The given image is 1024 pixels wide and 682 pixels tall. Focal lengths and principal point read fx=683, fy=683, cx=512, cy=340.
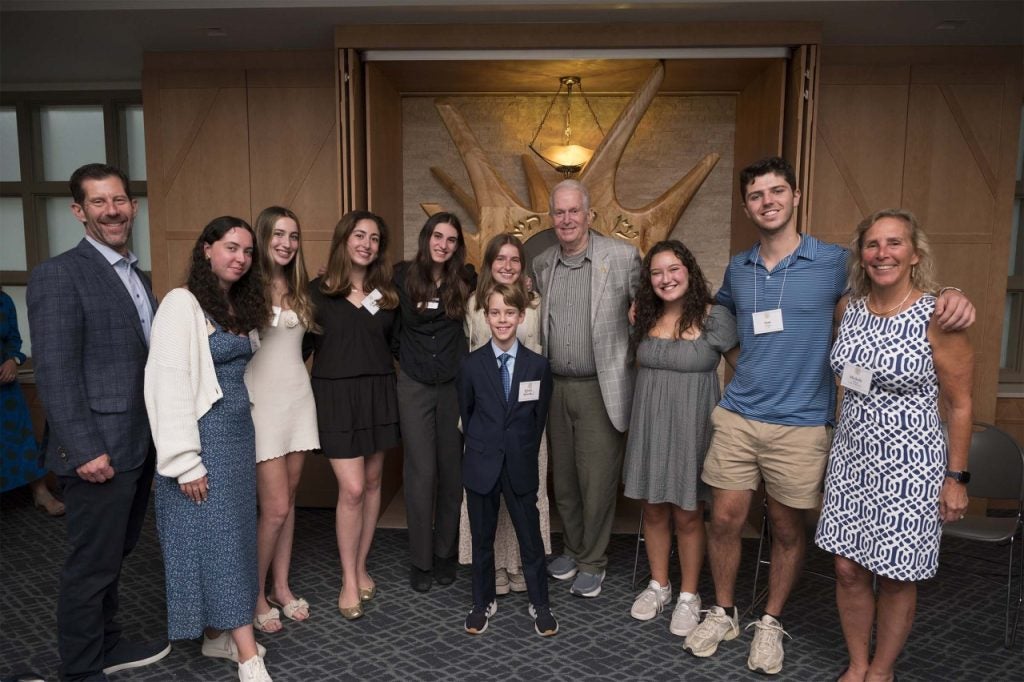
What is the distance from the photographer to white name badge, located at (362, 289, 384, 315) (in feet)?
9.83

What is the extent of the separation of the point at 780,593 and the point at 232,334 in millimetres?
2326

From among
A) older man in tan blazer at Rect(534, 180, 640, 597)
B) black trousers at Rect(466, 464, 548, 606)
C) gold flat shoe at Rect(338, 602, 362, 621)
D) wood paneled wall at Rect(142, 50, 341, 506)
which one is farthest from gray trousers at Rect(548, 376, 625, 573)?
wood paneled wall at Rect(142, 50, 341, 506)

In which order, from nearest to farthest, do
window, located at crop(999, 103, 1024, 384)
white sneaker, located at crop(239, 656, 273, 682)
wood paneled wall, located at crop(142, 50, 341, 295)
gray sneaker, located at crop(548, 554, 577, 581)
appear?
white sneaker, located at crop(239, 656, 273, 682)
gray sneaker, located at crop(548, 554, 577, 581)
wood paneled wall, located at crop(142, 50, 341, 295)
window, located at crop(999, 103, 1024, 384)

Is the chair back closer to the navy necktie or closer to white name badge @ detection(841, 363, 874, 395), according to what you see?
white name badge @ detection(841, 363, 874, 395)

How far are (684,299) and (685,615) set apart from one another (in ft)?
4.40

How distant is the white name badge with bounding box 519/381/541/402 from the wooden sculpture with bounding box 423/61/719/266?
1.84 m

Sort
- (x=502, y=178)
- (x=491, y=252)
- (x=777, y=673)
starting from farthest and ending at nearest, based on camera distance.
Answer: (x=502, y=178)
(x=491, y=252)
(x=777, y=673)

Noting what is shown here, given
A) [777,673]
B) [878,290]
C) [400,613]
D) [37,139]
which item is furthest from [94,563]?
[37,139]

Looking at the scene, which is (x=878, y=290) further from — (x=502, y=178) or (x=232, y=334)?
(x=502, y=178)

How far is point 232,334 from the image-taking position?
7.88 feet

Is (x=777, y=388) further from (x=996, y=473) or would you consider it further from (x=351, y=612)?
(x=351, y=612)

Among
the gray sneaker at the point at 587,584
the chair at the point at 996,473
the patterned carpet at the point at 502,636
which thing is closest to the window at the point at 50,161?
the patterned carpet at the point at 502,636

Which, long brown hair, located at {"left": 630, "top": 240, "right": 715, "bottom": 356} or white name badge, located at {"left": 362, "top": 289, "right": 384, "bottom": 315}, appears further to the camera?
white name badge, located at {"left": 362, "top": 289, "right": 384, "bottom": 315}

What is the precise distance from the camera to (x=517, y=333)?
3.09 m
